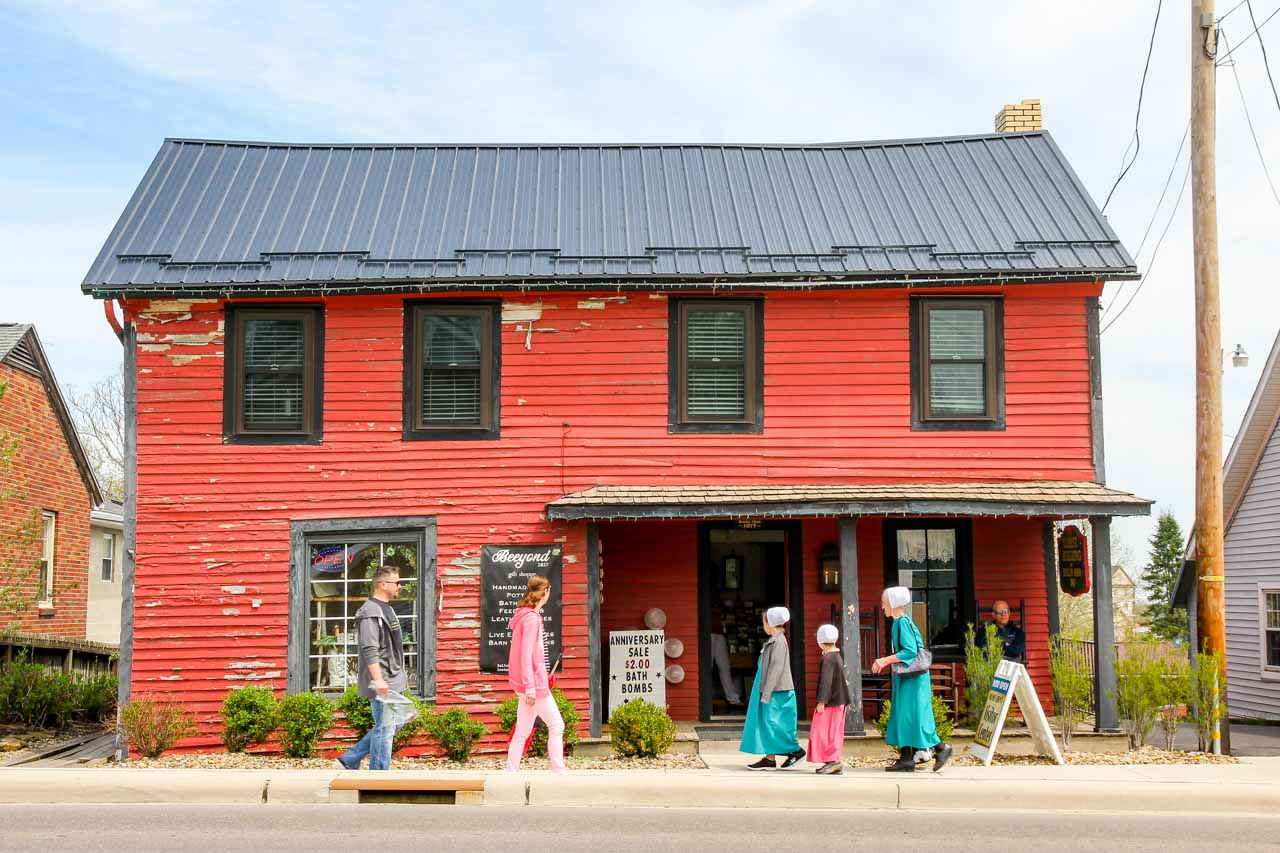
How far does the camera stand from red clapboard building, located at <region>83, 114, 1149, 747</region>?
14.1 metres

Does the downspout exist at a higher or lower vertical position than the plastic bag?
higher

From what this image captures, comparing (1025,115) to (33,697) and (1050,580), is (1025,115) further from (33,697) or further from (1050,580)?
(33,697)

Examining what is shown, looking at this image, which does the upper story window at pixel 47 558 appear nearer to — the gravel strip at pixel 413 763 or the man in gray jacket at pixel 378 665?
the gravel strip at pixel 413 763

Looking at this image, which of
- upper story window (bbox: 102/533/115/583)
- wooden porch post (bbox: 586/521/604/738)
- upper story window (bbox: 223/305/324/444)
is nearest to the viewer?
wooden porch post (bbox: 586/521/604/738)

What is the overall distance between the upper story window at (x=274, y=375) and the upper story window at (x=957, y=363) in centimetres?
672

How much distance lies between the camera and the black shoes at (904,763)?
11.3 meters

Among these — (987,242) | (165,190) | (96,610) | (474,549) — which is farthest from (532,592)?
(96,610)

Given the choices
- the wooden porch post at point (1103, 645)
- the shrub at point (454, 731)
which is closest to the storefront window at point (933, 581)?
the wooden porch post at point (1103, 645)

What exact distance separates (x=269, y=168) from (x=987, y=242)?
9.08 m

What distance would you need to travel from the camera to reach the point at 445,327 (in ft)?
47.7

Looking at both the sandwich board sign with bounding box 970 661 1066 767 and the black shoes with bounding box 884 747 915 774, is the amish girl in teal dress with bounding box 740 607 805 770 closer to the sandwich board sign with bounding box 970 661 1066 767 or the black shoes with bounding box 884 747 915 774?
the black shoes with bounding box 884 747 915 774

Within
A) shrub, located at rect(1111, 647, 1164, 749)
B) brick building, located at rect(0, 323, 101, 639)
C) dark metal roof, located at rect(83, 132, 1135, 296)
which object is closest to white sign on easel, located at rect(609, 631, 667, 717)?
dark metal roof, located at rect(83, 132, 1135, 296)

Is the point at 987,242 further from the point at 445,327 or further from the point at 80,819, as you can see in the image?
the point at 80,819

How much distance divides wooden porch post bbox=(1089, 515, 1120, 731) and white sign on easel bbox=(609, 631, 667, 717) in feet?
15.1
